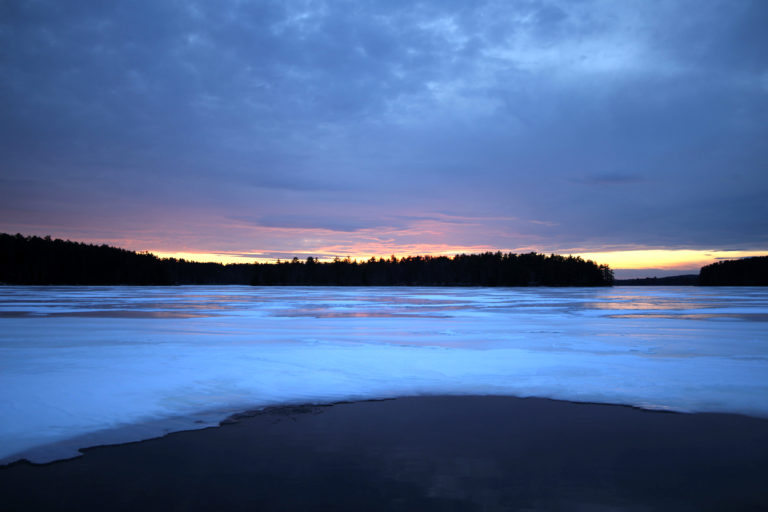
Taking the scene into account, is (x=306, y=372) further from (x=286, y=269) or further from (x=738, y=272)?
(x=286, y=269)

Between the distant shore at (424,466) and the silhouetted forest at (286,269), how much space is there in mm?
102655

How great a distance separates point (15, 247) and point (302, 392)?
104 m

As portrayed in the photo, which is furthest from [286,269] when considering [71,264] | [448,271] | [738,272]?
[738,272]

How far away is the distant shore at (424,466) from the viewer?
2.94m

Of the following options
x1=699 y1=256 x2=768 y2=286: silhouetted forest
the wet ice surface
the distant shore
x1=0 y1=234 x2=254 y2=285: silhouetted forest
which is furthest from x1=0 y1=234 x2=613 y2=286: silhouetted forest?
the distant shore

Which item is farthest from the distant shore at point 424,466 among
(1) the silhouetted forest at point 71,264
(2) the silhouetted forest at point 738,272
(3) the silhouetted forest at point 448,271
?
(2) the silhouetted forest at point 738,272

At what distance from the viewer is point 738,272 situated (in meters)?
114

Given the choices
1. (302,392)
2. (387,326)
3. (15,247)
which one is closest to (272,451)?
(302,392)

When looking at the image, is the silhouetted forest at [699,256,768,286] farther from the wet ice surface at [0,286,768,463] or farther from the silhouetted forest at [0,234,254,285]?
the silhouetted forest at [0,234,254,285]

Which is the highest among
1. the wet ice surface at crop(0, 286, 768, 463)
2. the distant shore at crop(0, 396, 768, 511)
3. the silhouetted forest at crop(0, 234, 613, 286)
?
the silhouetted forest at crop(0, 234, 613, 286)

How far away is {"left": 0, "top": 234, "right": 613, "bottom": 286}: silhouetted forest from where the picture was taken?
8819 cm

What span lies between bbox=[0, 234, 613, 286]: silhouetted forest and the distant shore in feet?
337

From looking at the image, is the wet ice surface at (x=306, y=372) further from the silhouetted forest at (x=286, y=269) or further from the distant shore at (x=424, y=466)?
the silhouetted forest at (x=286, y=269)

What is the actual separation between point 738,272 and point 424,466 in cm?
13921
